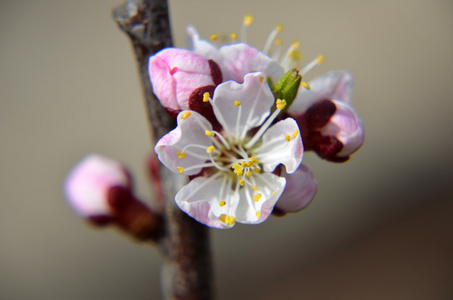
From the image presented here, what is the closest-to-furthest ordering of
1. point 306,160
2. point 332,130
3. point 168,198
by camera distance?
1. point 332,130
2. point 168,198
3. point 306,160

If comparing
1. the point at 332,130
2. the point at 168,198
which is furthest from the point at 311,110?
the point at 168,198

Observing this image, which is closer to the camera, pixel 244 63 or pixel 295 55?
pixel 244 63

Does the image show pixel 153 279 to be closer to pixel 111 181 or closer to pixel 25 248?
pixel 25 248

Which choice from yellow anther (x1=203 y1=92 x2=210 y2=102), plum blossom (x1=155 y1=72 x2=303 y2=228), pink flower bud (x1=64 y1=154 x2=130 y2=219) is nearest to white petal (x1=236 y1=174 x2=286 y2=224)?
plum blossom (x1=155 y1=72 x2=303 y2=228)

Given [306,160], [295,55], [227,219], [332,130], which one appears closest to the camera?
[227,219]

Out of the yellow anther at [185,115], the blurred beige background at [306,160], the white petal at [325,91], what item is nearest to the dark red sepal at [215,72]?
the yellow anther at [185,115]

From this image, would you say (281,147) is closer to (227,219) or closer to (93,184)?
(227,219)

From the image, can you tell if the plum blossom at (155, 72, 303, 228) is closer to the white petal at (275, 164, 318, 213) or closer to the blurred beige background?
the white petal at (275, 164, 318, 213)
